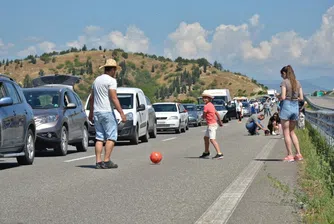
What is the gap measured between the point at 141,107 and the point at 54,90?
5.66 m

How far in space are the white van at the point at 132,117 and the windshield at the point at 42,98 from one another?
458 centimetres

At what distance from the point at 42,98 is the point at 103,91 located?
5.69 m

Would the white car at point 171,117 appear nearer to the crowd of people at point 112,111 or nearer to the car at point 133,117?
the car at point 133,117

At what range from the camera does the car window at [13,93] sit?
14680 millimetres

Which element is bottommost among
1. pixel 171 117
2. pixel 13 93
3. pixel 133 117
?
pixel 171 117

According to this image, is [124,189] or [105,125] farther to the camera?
[105,125]

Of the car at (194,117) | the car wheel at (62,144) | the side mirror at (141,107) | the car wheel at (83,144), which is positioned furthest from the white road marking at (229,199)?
the car at (194,117)

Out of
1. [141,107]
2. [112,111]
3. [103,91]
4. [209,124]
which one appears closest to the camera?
[103,91]

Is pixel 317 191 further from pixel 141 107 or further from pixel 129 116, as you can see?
pixel 141 107

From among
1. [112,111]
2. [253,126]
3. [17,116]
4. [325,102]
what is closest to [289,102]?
[112,111]

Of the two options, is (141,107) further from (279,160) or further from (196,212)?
(196,212)

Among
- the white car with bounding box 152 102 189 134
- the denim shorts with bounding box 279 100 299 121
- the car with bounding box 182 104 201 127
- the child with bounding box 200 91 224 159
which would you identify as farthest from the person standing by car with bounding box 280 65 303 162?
the car with bounding box 182 104 201 127

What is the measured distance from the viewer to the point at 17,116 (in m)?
14.3

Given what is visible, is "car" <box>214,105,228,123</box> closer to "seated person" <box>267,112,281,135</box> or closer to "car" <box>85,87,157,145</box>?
"seated person" <box>267,112,281,135</box>
